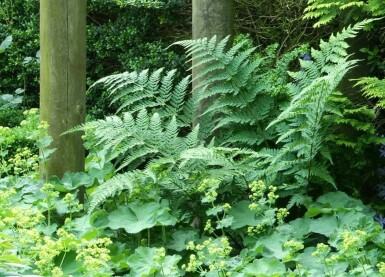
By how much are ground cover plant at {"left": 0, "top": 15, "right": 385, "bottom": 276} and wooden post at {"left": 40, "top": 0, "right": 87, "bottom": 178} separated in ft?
0.42

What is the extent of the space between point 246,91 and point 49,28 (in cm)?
129

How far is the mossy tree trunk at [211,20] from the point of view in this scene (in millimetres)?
5199

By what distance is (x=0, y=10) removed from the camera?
26.1 ft

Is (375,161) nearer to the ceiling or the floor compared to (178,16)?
nearer to the floor

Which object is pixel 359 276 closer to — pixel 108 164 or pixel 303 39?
pixel 108 164

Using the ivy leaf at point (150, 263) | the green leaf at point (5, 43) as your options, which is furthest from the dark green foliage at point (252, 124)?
the green leaf at point (5, 43)

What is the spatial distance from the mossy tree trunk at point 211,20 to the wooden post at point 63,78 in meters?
0.78

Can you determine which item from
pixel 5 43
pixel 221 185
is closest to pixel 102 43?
pixel 5 43

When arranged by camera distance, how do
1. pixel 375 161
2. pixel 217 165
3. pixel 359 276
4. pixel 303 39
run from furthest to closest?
pixel 303 39 → pixel 375 161 → pixel 217 165 → pixel 359 276

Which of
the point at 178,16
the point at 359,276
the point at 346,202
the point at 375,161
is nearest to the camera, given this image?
the point at 359,276

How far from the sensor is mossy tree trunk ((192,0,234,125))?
17.1 ft

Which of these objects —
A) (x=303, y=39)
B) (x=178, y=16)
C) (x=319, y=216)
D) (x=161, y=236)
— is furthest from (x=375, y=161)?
(x=178, y=16)

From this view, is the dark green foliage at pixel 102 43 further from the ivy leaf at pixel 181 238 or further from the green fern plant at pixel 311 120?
the ivy leaf at pixel 181 238

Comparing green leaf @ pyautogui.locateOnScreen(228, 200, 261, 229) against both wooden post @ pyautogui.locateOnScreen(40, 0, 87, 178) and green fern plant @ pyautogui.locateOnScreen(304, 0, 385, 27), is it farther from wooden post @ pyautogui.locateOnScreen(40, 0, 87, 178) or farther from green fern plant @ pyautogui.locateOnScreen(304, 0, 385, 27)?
green fern plant @ pyautogui.locateOnScreen(304, 0, 385, 27)
